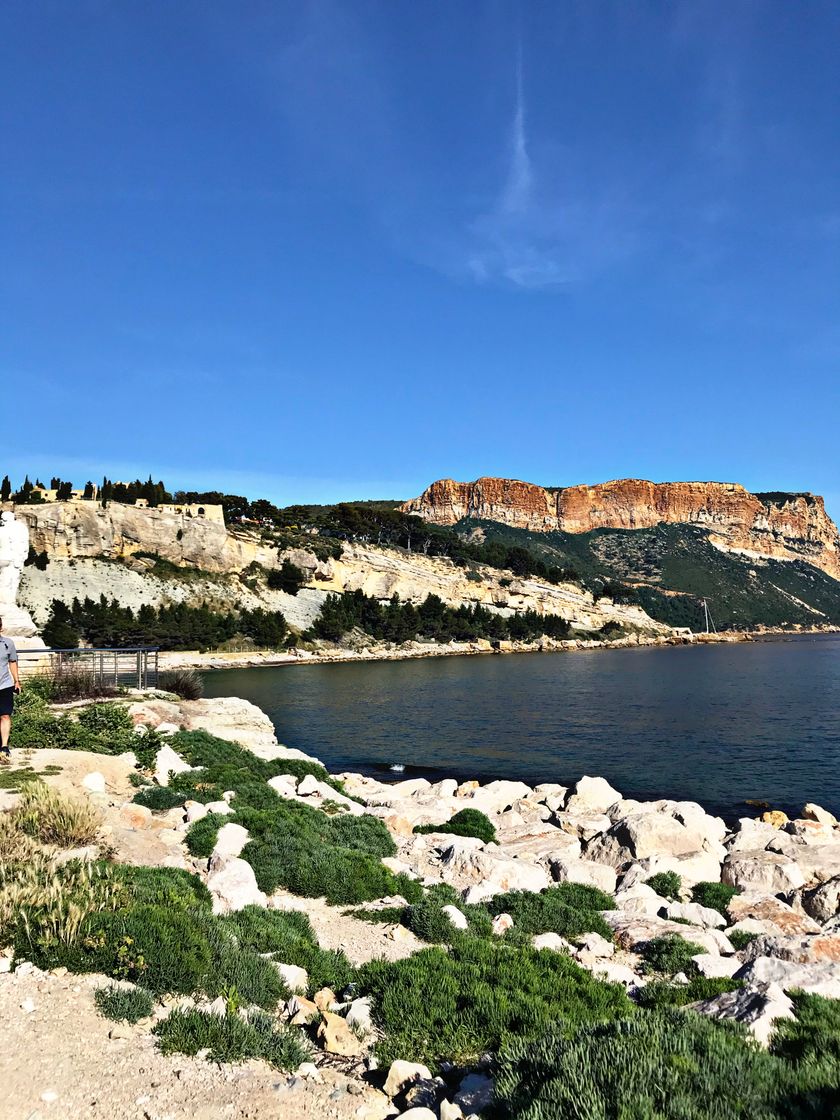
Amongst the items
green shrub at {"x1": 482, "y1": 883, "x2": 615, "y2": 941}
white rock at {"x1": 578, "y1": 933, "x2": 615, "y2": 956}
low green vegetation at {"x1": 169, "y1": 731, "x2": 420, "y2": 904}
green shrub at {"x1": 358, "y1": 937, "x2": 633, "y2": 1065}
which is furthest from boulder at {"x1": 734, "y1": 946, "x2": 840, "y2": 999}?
low green vegetation at {"x1": 169, "y1": 731, "x2": 420, "y2": 904}

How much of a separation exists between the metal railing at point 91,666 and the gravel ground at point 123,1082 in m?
22.0

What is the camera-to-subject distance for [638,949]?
10133 millimetres

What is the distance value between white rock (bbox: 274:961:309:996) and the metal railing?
69.3 feet

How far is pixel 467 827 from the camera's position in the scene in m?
17.4

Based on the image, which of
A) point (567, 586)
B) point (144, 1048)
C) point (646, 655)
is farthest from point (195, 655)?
point (567, 586)

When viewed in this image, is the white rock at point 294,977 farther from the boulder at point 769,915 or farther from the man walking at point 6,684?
the man walking at point 6,684

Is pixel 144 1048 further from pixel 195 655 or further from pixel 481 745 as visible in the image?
pixel 195 655

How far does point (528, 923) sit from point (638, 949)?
5.49 ft

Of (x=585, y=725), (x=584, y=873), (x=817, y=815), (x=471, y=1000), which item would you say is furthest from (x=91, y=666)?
(x=817, y=815)

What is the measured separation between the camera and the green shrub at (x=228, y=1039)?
221 inches

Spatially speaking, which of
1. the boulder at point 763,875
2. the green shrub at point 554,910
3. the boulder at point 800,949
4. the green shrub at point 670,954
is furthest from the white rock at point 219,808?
the boulder at point 763,875

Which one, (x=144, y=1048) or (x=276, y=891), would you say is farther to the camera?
(x=276, y=891)

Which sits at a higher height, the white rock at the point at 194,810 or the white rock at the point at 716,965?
the white rock at the point at 194,810

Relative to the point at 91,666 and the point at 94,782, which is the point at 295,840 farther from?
the point at 91,666
